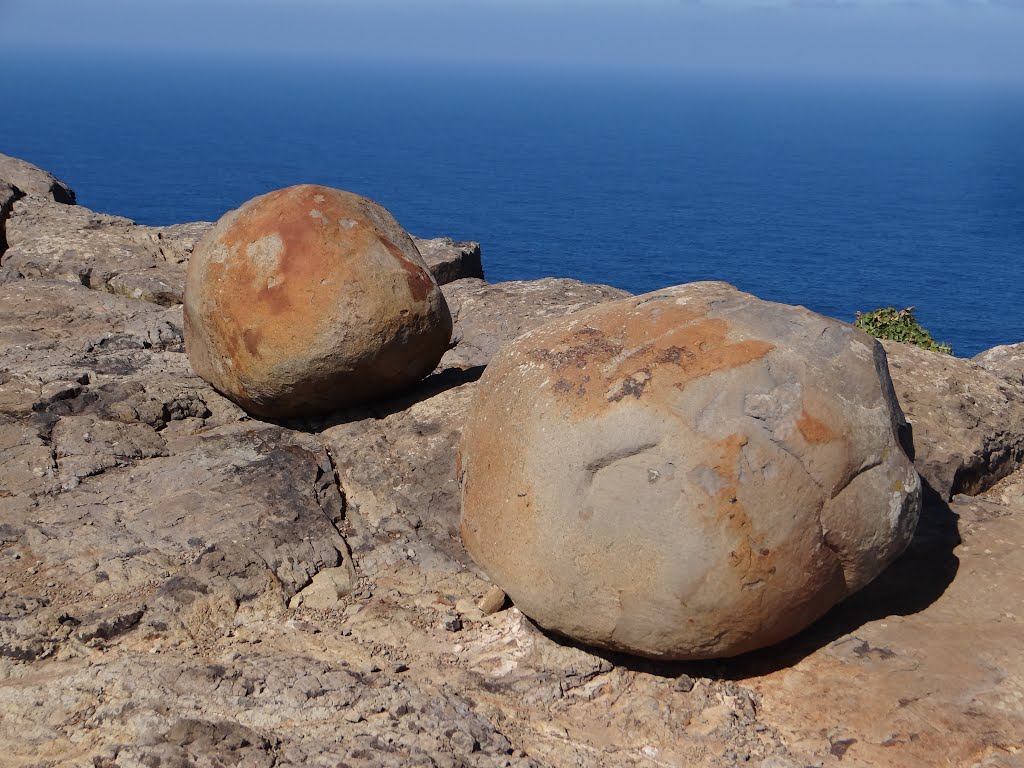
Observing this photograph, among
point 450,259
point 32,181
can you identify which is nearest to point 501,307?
point 450,259

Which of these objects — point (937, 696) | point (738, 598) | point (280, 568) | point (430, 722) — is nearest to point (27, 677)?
point (280, 568)

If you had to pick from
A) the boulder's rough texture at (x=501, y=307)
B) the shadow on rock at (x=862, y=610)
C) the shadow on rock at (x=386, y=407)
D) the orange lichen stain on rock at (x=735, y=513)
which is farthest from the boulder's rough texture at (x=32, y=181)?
the orange lichen stain on rock at (x=735, y=513)

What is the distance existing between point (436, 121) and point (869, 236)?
69837 millimetres

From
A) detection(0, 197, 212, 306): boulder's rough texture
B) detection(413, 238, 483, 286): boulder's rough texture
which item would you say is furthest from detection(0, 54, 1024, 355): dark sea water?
detection(0, 197, 212, 306): boulder's rough texture

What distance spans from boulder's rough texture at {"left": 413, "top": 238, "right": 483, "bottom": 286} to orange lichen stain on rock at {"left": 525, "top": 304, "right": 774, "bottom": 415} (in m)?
5.40

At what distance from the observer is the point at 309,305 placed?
6.28 m

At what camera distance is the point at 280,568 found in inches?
215

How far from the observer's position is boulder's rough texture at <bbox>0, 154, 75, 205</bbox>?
12.8 m

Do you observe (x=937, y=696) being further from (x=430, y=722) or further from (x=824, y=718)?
(x=430, y=722)

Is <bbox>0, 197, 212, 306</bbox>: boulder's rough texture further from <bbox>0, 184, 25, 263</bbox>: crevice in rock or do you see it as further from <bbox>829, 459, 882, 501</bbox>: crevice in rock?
<bbox>829, 459, 882, 501</bbox>: crevice in rock

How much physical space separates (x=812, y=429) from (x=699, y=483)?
0.56m

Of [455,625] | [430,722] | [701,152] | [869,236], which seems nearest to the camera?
[430,722]

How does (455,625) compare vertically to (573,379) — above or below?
below

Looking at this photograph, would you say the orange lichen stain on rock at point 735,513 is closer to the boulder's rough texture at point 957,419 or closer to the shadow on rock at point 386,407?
the boulder's rough texture at point 957,419
